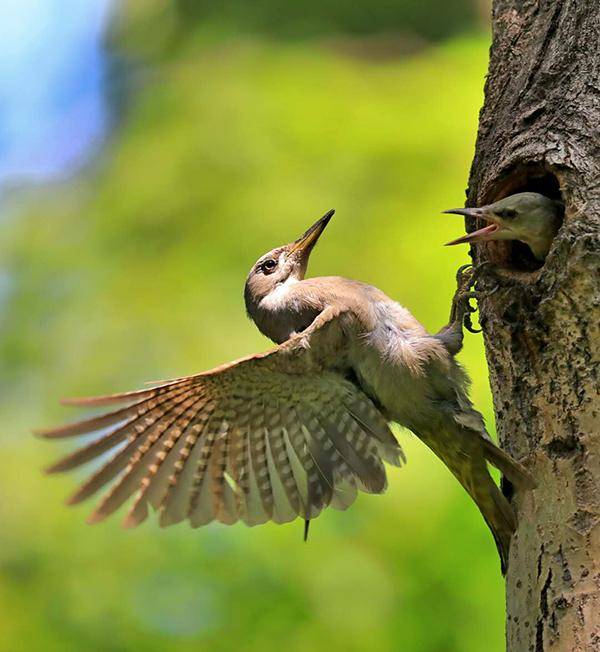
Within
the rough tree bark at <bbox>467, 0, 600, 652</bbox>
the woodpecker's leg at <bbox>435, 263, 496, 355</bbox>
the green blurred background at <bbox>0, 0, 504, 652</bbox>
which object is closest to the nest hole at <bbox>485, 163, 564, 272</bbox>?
the rough tree bark at <bbox>467, 0, 600, 652</bbox>

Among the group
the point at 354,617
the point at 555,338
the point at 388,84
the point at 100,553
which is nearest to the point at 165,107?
the point at 388,84

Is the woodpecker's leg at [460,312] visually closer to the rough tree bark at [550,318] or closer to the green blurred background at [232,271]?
the rough tree bark at [550,318]

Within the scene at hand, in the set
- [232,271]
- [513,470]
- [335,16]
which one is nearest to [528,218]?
[513,470]

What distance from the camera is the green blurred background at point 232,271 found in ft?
17.7

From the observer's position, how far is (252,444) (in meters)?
4.57

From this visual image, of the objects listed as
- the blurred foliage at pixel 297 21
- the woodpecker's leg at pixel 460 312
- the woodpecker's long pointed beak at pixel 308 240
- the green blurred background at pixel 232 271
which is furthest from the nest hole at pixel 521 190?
the blurred foliage at pixel 297 21

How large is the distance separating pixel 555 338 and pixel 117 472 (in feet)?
5.58

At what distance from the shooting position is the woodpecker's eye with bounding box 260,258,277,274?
201 inches

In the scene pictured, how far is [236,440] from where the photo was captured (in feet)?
14.9

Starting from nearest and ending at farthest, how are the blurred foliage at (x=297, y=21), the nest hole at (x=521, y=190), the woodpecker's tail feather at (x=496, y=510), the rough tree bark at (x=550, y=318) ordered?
the rough tree bark at (x=550, y=318) → the woodpecker's tail feather at (x=496, y=510) → the nest hole at (x=521, y=190) → the blurred foliage at (x=297, y=21)

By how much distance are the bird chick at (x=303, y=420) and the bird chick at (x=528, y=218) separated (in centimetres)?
37

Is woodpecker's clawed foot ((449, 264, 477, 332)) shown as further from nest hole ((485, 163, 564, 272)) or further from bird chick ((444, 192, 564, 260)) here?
bird chick ((444, 192, 564, 260))

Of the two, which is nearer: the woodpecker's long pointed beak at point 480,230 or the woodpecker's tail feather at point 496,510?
the woodpecker's tail feather at point 496,510

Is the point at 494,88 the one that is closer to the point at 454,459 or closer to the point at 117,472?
the point at 454,459
